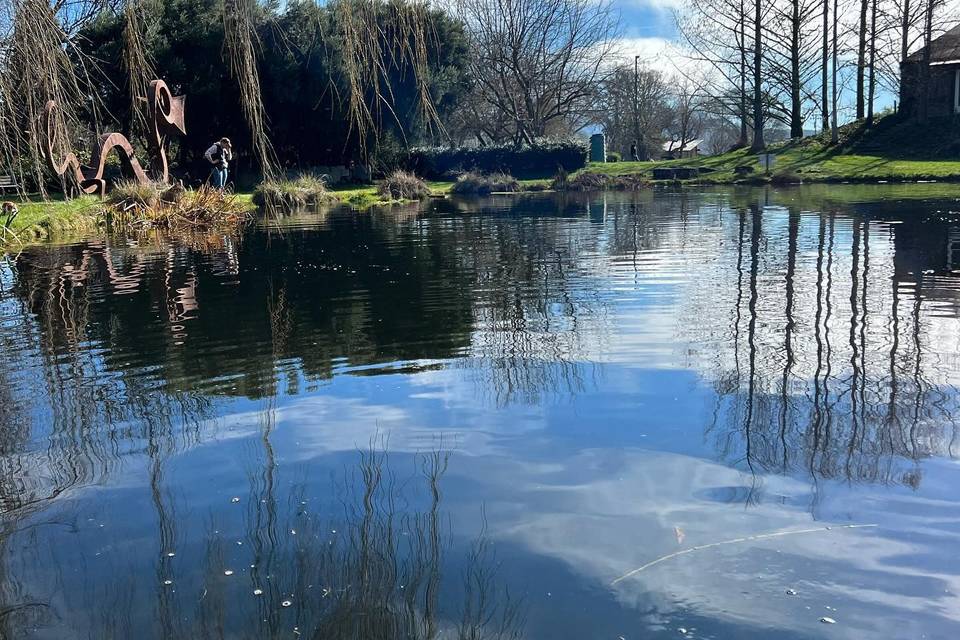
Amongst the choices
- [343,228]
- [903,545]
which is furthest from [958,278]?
[343,228]

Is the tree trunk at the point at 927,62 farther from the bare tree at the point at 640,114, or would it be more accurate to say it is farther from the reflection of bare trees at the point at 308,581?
the reflection of bare trees at the point at 308,581

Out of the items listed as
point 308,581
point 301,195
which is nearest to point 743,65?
point 301,195

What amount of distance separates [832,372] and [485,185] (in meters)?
35.5

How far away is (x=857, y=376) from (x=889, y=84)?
4456 centimetres

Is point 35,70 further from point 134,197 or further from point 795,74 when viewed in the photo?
point 795,74

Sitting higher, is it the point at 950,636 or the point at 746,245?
the point at 746,245

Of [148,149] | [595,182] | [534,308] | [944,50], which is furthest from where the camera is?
[944,50]

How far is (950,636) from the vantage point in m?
3.30

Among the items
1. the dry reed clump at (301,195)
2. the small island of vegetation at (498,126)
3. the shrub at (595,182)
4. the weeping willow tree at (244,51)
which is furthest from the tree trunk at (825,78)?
the weeping willow tree at (244,51)

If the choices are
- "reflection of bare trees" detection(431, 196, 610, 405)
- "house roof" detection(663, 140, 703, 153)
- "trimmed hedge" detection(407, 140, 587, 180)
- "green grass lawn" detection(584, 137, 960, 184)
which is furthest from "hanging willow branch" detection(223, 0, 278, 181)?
"house roof" detection(663, 140, 703, 153)

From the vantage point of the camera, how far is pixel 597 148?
52156 mm

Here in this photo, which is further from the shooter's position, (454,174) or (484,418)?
(454,174)

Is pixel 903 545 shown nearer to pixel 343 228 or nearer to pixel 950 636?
pixel 950 636

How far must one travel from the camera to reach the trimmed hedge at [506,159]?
46594mm
